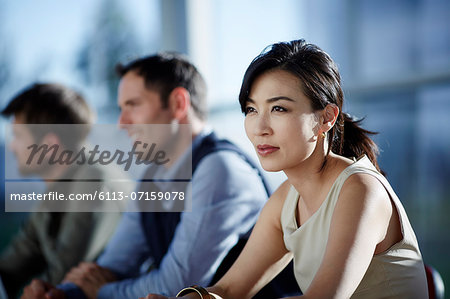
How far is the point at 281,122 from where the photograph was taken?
913 millimetres

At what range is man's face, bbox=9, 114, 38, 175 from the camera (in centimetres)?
208

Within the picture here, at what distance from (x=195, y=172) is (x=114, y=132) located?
134cm

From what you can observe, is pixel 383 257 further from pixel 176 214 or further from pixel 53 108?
pixel 53 108

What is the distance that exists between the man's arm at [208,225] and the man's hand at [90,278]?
0.19 feet

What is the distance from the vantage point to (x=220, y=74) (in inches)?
121

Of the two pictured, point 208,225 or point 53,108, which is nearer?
point 208,225

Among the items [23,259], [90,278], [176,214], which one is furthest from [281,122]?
[23,259]

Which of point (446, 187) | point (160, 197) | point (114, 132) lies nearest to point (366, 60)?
point (446, 187)

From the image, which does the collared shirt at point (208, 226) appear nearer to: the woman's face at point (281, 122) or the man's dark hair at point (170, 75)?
the man's dark hair at point (170, 75)

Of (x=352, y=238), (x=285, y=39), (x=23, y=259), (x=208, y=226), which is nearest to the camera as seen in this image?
(x=352, y=238)

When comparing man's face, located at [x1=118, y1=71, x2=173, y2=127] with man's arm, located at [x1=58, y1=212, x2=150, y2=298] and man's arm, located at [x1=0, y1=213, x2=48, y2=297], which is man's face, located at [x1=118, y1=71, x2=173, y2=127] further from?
man's arm, located at [x1=0, y1=213, x2=48, y2=297]

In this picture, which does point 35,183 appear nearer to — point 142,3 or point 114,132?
point 114,132

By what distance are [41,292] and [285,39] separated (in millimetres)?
1335

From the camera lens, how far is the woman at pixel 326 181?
0.82 meters
